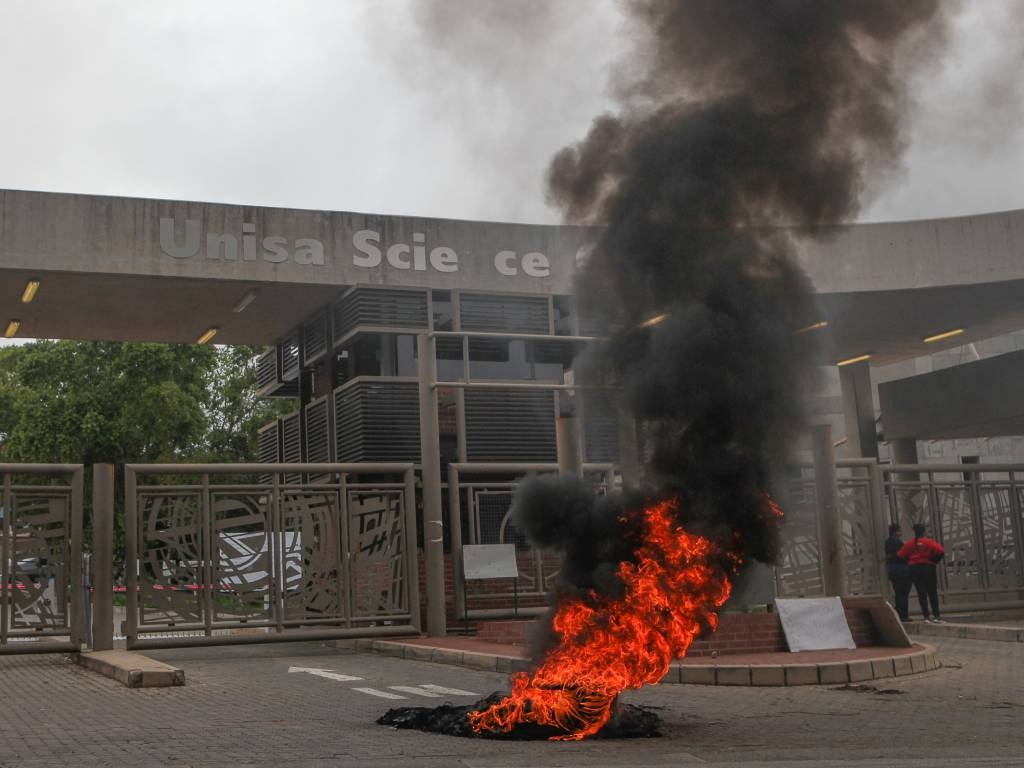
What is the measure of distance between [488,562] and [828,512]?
4568 millimetres

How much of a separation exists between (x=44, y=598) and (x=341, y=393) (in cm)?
616

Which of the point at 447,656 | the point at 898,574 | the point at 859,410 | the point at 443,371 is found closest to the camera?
the point at 447,656

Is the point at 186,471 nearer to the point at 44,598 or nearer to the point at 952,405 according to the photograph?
the point at 44,598

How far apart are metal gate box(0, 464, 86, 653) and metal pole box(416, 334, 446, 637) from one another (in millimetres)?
4337

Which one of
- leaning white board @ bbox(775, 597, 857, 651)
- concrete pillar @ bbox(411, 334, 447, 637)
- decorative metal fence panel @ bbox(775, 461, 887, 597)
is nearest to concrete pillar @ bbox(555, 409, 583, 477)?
leaning white board @ bbox(775, 597, 857, 651)

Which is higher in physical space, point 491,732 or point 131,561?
point 131,561

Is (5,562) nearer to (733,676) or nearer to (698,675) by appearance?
(698,675)

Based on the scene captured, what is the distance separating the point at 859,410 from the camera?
23.6 metres

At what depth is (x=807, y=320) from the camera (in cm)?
876

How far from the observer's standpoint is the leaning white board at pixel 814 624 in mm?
12586

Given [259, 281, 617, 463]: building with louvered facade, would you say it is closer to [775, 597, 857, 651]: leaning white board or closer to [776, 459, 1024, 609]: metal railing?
[776, 459, 1024, 609]: metal railing

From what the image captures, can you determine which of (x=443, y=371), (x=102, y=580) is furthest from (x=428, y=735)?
(x=443, y=371)

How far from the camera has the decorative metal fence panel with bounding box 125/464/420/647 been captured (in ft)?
46.4

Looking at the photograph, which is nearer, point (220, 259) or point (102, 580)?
point (102, 580)
